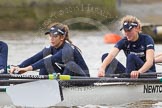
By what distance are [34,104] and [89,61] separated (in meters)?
5.86

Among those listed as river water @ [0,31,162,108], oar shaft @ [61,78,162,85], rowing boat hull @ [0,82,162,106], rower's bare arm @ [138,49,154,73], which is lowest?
rowing boat hull @ [0,82,162,106]

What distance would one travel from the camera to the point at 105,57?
30.8 ft

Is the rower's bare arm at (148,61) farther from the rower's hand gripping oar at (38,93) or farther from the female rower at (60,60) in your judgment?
the rower's hand gripping oar at (38,93)

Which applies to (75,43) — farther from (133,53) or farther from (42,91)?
(42,91)

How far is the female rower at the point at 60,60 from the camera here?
29.1 ft

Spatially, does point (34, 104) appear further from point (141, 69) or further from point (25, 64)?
point (141, 69)

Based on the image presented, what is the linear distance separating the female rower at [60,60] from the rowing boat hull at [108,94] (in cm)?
37

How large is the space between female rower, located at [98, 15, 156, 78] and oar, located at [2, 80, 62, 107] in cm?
81

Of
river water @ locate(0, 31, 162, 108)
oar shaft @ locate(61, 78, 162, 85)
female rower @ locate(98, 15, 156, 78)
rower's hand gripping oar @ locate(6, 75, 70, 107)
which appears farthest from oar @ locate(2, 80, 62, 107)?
river water @ locate(0, 31, 162, 108)

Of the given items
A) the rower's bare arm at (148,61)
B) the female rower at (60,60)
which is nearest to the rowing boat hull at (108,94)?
the rower's bare arm at (148,61)

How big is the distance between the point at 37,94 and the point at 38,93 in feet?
0.07

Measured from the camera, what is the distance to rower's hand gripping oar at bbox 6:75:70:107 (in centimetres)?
855

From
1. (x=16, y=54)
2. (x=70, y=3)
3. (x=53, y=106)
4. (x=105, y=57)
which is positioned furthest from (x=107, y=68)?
(x=70, y=3)

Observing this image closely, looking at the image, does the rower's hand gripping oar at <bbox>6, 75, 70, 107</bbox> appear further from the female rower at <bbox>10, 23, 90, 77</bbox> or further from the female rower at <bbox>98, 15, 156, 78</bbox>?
the female rower at <bbox>98, 15, 156, 78</bbox>
